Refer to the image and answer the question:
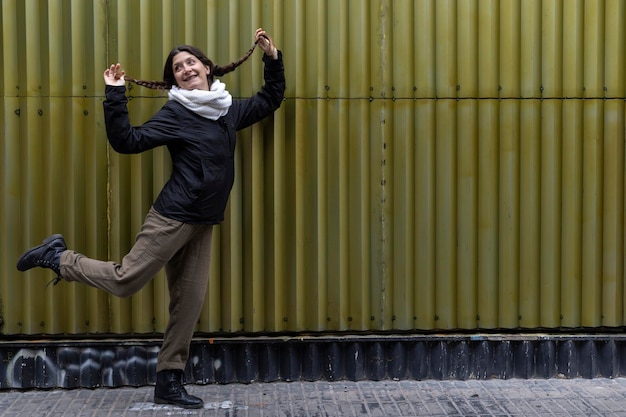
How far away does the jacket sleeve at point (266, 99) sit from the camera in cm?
512

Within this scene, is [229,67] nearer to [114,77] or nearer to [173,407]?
[114,77]

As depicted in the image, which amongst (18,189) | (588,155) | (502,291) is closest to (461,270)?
(502,291)

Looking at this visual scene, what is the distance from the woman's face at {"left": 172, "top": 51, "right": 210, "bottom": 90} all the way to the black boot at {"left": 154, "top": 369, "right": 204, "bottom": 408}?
1.74m

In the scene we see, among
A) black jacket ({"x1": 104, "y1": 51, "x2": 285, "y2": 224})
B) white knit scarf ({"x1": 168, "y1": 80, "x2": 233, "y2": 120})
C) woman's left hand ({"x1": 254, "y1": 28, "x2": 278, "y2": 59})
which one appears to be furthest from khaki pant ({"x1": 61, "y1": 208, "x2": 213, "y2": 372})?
woman's left hand ({"x1": 254, "y1": 28, "x2": 278, "y2": 59})

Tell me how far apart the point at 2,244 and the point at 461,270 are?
3018mm

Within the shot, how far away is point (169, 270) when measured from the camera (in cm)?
499

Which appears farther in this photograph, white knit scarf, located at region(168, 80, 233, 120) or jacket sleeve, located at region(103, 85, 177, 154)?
white knit scarf, located at region(168, 80, 233, 120)

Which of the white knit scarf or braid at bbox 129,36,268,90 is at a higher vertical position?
braid at bbox 129,36,268,90

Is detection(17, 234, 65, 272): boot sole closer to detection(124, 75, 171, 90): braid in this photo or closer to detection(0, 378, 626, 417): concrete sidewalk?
detection(0, 378, 626, 417): concrete sidewalk

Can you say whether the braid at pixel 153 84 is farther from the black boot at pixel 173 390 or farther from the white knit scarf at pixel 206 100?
the black boot at pixel 173 390

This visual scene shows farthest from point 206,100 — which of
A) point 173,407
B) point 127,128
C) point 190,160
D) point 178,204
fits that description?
point 173,407

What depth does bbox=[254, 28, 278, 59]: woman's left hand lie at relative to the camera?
5000 mm

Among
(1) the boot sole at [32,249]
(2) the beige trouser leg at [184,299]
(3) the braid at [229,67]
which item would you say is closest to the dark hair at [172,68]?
(3) the braid at [229,67]

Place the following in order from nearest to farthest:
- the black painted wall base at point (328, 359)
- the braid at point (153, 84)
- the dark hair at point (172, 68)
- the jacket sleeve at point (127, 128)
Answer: the jacket sleeve at point (127, 128) < the dark hair at point (172, 68) < the braid at point (153, 84) < the black painted wall base at point (328, 359)
